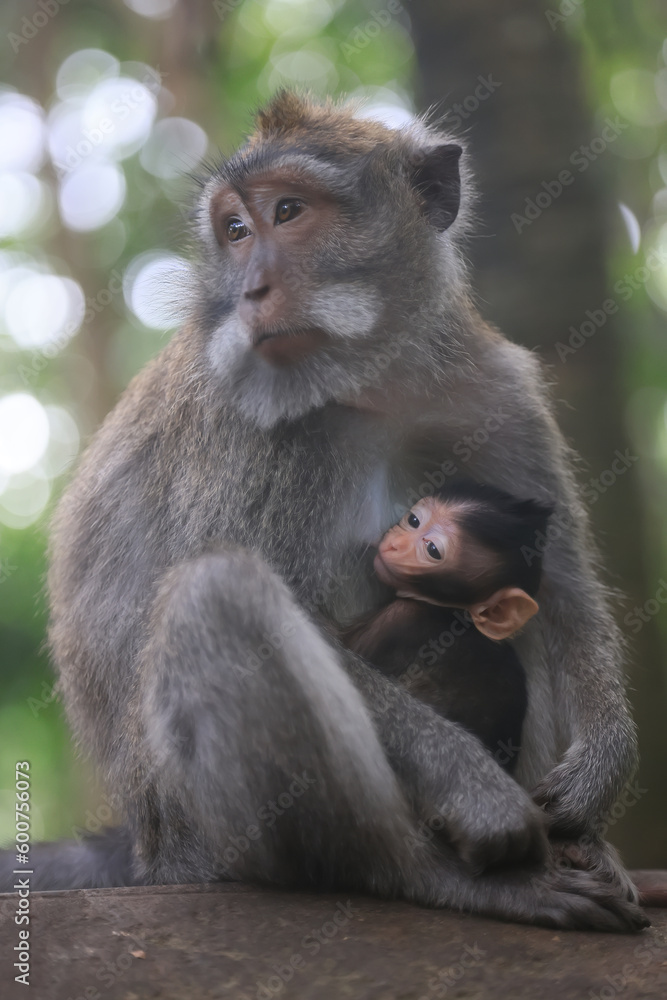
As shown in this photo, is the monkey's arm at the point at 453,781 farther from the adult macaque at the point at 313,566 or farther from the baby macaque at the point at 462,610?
the baby macaque at the point at 462,610

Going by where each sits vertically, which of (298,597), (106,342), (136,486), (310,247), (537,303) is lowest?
(298,597)

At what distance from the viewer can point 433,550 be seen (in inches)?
151

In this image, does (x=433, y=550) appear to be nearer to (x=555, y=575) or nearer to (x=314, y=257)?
(x=555, y=575)

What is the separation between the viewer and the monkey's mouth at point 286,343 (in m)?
3.77

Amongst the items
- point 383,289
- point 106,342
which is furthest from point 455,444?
point 106,342

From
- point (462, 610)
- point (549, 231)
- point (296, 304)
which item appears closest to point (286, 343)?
point (296, 304)

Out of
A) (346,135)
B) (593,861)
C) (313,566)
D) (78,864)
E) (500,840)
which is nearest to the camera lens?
(500,840)

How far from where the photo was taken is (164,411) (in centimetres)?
423

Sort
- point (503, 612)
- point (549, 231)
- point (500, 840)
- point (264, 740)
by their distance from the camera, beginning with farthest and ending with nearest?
point (549, 231), point (503, 612), point (500, 840), point (264, 740)

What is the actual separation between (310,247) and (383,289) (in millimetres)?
348

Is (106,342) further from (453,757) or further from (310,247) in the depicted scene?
(453,757)

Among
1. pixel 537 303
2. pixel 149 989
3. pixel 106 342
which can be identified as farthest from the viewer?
pixel 106 342

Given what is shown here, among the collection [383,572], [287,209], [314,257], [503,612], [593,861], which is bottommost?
[593,861]

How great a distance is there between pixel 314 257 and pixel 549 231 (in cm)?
229
